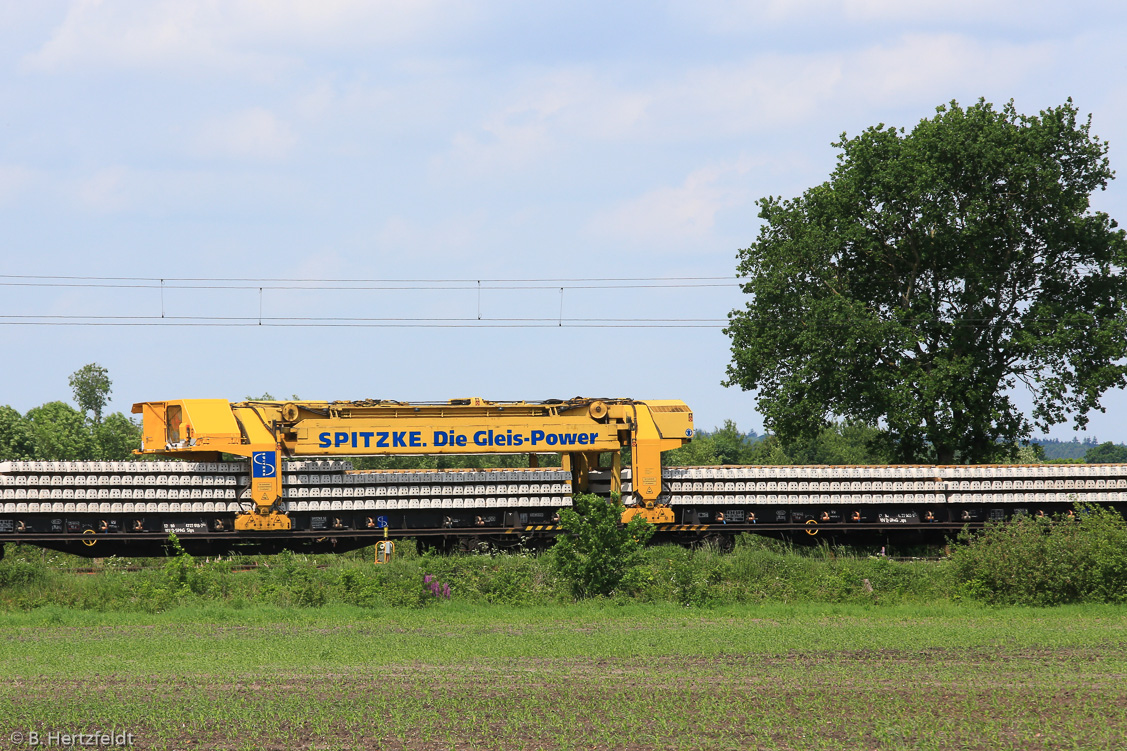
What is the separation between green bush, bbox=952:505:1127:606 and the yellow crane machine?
11250 mm

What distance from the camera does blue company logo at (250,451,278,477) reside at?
31719mm

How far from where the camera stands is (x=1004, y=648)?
57.4ft

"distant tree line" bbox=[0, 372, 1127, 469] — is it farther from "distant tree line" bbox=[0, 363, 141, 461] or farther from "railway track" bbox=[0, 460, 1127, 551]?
"railway track" bbox=[0, 460, 1127, 551]

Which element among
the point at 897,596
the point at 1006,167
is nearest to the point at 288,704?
the point at 897,596

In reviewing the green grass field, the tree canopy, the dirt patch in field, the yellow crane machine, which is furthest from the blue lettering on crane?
the tree canopy

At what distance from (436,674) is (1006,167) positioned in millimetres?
34774

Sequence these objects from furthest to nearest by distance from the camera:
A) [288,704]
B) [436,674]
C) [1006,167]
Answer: [1006,167] < [436,674] < [288,704]

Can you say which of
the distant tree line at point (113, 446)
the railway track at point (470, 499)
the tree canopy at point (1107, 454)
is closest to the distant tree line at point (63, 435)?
the distant tree line at point (113, 446)

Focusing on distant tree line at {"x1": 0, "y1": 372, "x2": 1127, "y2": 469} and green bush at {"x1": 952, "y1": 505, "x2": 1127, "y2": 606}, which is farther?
distant tree line at {"x1": 0, "y1": 372, "x2": 1127, "y2": 469}

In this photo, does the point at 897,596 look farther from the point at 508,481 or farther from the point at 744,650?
the point at 508,481

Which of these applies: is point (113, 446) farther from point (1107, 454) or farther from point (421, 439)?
point (1107, 454)

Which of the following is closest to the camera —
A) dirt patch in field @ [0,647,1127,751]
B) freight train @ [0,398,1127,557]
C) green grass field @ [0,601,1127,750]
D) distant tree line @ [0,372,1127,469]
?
dirt patch in field @ [0,647,1127,751]

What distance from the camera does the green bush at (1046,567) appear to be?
23.6m

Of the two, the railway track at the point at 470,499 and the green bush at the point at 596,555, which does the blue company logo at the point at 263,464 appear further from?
the green bush at the point at 596,555
